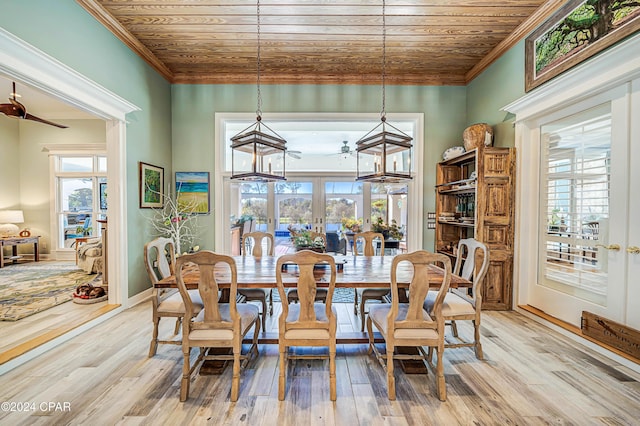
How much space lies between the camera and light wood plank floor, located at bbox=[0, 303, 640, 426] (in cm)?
171

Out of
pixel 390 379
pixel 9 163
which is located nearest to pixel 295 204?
pixel 390 379

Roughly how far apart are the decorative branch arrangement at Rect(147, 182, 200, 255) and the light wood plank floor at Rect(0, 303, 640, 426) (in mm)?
1861

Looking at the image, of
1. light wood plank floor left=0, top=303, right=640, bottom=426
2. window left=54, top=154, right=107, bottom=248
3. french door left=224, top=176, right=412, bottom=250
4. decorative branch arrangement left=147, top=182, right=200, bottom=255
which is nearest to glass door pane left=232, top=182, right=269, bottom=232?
french door left=224, top=176, right=412, bottom=250

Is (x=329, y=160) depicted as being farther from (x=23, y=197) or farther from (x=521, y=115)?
(x=23, y=197)

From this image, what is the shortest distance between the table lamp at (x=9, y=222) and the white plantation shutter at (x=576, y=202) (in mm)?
9524

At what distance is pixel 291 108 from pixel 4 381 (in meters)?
4.33

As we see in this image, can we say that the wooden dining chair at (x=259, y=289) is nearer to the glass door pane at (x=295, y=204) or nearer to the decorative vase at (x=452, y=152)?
the glass door pane at (x=295, y=204)

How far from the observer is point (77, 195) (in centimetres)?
642

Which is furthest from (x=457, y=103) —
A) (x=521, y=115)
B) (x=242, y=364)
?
(x=242, y=364)

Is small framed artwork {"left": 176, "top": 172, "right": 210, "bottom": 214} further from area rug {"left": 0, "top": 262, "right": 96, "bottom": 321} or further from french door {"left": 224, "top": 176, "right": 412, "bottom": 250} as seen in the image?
area rug {"left": 0, "top": 262, "right": 96, "bottom": 321}

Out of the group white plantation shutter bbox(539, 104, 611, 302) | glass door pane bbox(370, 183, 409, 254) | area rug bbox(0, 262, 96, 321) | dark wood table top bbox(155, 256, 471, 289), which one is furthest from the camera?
glass door pane bbox(370, 183, 409, 254)

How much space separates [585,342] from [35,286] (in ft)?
23.4

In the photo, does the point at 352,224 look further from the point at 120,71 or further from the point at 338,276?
the point at 120,71

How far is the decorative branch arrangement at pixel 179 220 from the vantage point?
4.18m
